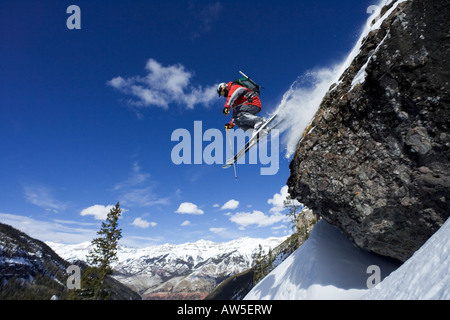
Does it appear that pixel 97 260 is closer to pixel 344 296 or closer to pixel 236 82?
pixel 236 82

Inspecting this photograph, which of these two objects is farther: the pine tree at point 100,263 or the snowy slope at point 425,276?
the pine tree at point 100,263

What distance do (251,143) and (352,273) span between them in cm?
707

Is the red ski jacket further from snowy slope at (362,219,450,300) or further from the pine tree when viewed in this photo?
the pine tree

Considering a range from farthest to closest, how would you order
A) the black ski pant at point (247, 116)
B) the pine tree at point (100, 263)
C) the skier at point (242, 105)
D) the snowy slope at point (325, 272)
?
the pine tree at point (100, 263)
the black ski pant at point (247, 116)
the skier at point (242, 105)
the snowy slope at point (325, 272)

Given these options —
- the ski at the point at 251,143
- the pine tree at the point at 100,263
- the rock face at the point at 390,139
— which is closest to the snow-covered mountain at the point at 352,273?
the rock face at the point at 390,139

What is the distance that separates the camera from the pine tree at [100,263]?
27.8m

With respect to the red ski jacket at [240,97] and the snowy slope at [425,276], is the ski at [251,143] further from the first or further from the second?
the snowy slope at [425,276]

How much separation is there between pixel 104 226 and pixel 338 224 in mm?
32609

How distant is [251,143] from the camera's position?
12.4 meters

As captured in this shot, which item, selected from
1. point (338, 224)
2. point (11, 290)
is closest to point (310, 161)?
point (338, 224)

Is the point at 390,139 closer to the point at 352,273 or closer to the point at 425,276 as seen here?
the point at 425,276

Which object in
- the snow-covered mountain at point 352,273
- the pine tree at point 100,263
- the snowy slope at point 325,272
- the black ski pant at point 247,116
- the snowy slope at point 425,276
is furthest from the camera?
the pine tree at point 100,263

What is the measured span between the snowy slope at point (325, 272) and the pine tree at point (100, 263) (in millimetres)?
26534
